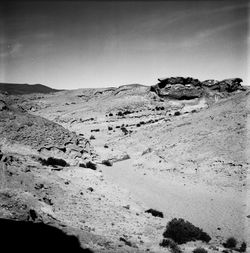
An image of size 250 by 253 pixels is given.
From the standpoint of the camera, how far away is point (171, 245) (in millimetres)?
13719

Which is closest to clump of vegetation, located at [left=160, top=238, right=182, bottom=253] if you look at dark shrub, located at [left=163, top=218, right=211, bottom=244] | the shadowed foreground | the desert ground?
the desert ground

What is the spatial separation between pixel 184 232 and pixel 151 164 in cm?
1624

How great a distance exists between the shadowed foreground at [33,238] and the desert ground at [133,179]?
1.79 ft

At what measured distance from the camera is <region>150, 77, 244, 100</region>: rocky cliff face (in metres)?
79.3

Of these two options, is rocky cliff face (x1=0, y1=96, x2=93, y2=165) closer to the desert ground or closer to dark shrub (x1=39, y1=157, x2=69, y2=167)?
the desert ground

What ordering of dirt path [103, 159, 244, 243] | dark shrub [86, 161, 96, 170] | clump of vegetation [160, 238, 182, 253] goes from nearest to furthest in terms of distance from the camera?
clump of vegetation [160, 238, 182, 253] < dirt path [103, 159, 244, 243] < dark shrub [86, 161, 96, 170]

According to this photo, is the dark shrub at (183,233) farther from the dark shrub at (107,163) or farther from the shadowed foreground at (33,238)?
the dark shrub at (107,163)

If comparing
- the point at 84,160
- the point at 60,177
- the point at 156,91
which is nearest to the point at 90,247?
the point at 60,177

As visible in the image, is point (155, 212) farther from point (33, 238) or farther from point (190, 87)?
point (190, 87)

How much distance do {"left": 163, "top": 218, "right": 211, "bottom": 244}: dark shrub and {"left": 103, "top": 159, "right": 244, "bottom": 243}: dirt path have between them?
124cm

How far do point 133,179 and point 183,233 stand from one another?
12.4 meters

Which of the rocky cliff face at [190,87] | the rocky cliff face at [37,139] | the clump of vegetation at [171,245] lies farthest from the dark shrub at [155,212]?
the rocky cliff face at [190,87]

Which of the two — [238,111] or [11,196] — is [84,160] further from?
[238,111]

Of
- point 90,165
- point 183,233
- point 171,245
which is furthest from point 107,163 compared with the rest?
point 171,245
